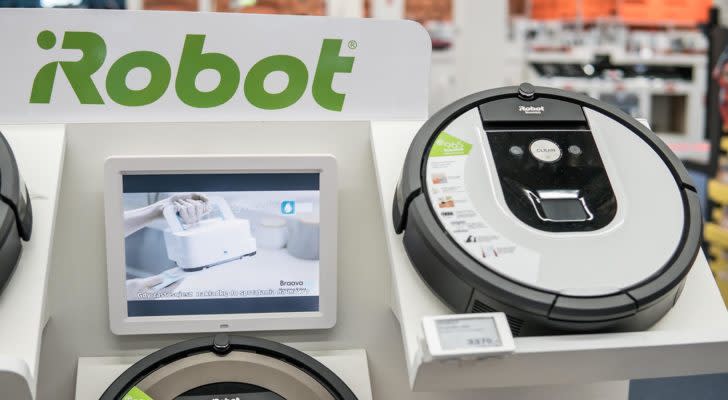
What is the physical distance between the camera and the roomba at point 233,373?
3.46 feet

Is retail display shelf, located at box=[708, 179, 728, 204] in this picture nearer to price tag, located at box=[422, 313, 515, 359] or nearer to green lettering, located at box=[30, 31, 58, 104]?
price tag, located at box=[422, 313, 515, 359]

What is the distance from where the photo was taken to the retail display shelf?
330cm

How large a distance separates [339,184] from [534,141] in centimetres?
33

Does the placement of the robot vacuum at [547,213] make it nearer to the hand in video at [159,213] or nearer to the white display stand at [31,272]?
the hand in video at [159,213]

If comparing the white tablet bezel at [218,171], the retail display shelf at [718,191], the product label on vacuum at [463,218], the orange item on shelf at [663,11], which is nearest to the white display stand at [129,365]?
the white tablet bezel at [218,171]

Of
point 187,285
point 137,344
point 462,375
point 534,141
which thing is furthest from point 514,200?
point 137,344

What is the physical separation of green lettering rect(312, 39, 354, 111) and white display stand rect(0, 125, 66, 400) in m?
0.42

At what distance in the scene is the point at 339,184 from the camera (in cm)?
122

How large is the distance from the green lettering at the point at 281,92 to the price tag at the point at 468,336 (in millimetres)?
510

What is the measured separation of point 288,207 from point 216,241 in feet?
0.40

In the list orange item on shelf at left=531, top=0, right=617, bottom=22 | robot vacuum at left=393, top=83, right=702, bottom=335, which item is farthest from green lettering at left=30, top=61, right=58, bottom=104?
orange item on shelf at left=531, top=0, right=617, bottom=22

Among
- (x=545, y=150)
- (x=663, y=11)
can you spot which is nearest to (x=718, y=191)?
(x=545, y=150)

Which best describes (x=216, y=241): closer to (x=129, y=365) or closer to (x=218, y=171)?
(x=218, y=171)

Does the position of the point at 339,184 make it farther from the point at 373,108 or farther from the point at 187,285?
the point at 187,285
